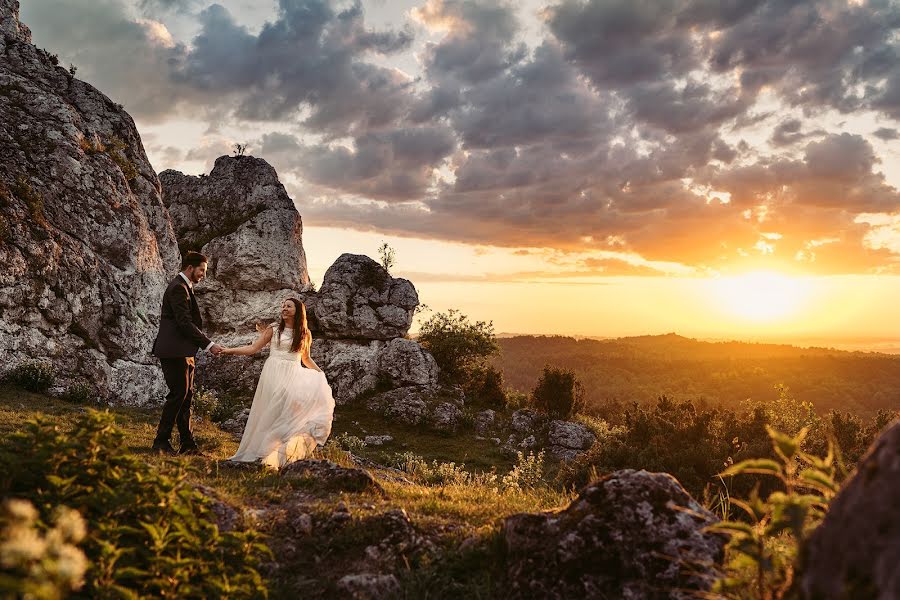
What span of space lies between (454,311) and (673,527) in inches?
1396

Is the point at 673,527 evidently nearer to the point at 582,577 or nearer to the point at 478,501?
the point at 582,577

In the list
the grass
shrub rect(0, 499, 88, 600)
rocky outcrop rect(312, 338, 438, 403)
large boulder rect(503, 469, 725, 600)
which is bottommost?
rocky outcrop rect(312, 338, 438, 403)

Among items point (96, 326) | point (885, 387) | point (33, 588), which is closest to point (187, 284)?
point (33, 588)

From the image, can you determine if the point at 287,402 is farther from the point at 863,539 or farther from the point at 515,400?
the point at 515,400

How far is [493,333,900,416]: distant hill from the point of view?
72875mm

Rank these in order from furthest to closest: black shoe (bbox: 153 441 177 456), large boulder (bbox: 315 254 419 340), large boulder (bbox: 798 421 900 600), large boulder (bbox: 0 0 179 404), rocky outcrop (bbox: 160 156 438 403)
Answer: large boulder (bbox: 315 254 419 340), rocky outcrop (bbox: 160 156 438 403), large boulder (bbox: 0 0 179 404), black shoe (bbox: 153 441 177 456), large boulder (bbox: 798 421 900 600)

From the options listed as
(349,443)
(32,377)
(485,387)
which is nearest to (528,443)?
(485,387)

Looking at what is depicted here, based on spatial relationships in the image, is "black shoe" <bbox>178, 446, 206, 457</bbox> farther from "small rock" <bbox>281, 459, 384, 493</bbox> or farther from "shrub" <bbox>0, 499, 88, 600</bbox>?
"shrub" <bbox>0, 499, 88, 600</bbox>

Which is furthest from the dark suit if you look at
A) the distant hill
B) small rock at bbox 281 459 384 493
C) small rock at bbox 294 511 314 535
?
the distant hill

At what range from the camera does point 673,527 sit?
444 centimetres

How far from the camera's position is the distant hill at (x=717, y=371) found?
7288 centimetres

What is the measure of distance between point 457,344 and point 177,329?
2878 cm

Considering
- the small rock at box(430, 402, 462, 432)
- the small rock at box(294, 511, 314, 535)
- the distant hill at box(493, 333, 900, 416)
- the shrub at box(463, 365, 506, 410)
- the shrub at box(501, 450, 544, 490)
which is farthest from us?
the distant hill at box(493, 333, 900, 416)

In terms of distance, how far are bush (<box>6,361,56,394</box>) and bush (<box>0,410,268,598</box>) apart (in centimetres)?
1437
